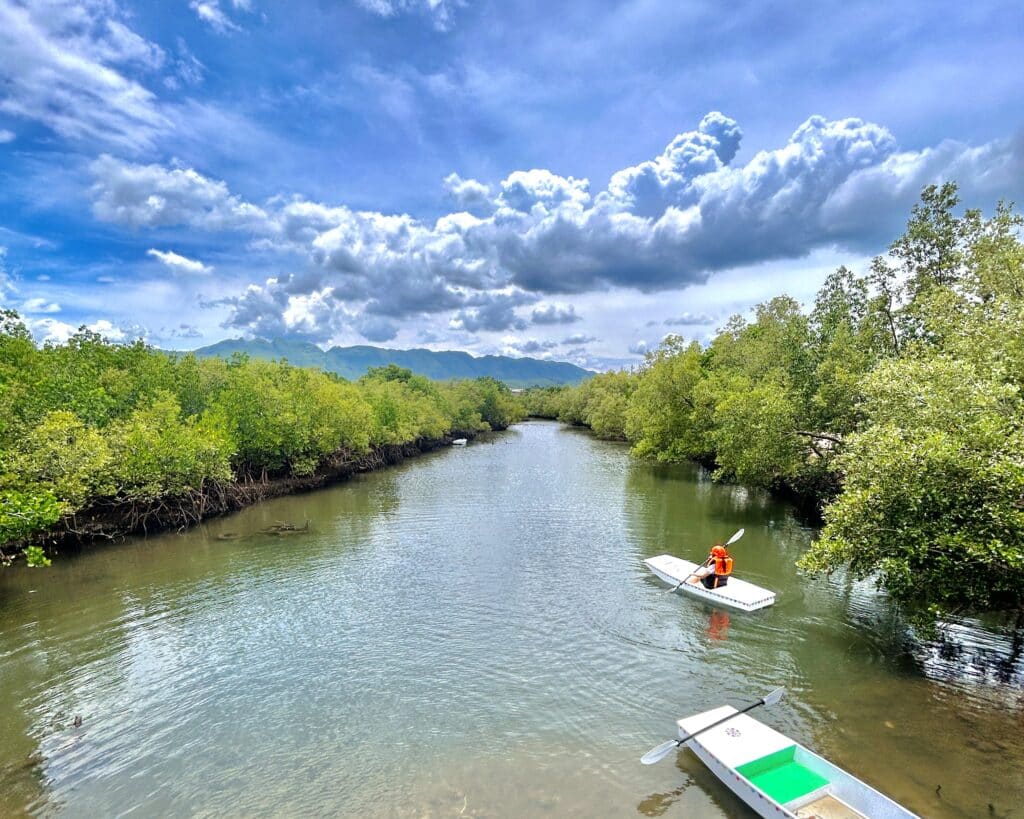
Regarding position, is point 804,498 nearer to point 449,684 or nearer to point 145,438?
point 449,684

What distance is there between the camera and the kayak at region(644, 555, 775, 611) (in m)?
19.5

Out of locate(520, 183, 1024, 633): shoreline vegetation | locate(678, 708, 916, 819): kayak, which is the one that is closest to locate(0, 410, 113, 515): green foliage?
locate(678, 708, 916, 819): kayak

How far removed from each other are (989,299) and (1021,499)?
1536cm

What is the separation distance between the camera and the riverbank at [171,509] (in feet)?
95.0

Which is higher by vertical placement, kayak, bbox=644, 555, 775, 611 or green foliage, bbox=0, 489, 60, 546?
green foliage, bbox=0, 489, 60, 546

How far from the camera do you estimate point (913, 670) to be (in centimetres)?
1520

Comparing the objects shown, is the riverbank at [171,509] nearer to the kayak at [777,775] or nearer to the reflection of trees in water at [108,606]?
the reflection of trees in water at [108,606]

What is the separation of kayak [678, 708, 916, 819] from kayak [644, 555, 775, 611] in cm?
788

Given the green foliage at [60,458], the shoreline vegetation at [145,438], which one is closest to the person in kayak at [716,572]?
the shoreline vegetation at [145,438]

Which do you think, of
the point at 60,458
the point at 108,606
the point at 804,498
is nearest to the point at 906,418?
the point at 804,498

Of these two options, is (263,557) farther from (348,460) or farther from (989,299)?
(989,299)

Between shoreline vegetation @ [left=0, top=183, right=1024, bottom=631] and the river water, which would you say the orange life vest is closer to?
the river water

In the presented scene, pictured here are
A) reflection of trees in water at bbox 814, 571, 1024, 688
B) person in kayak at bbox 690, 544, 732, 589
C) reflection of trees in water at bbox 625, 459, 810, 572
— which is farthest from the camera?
reflection of trees in water at bbox 625, 459, 810, 572

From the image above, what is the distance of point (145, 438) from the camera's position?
30.3 metres
